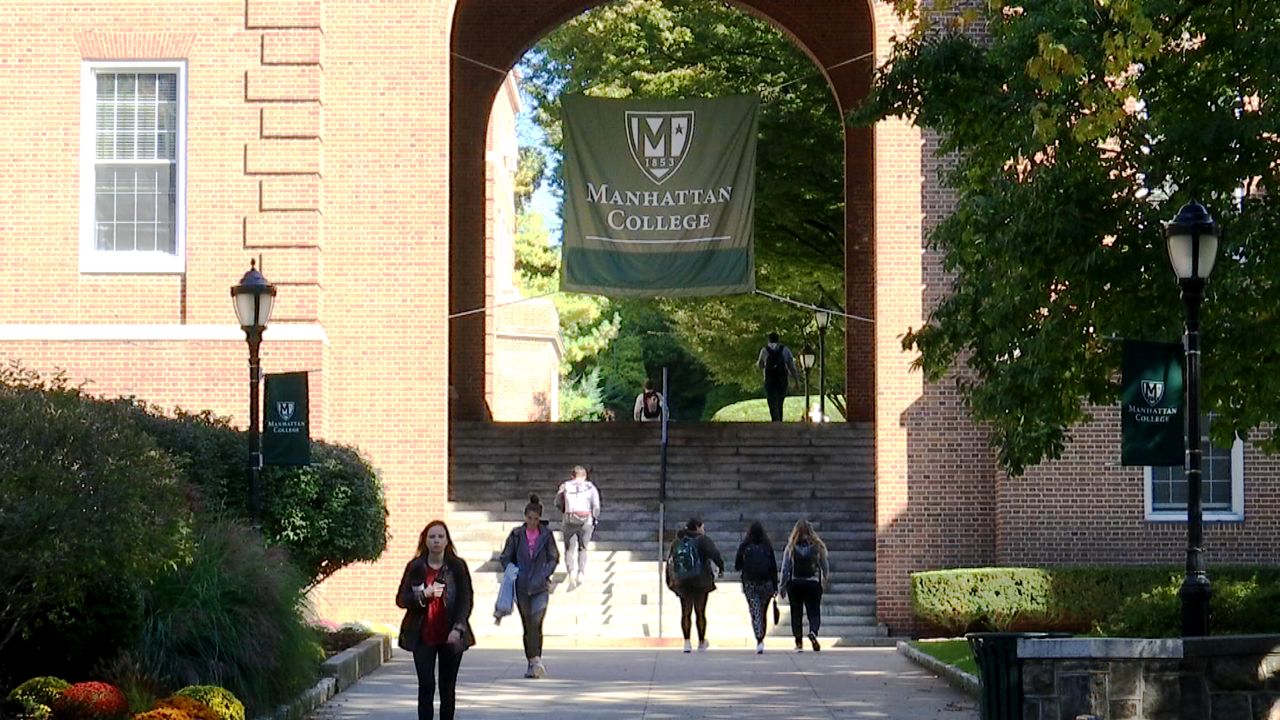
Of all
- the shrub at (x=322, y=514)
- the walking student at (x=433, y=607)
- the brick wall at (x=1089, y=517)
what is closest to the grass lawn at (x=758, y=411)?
the brick wall at (x=1089, y=517)

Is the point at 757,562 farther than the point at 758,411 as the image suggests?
No

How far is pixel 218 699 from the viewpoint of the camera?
13617 millimetres

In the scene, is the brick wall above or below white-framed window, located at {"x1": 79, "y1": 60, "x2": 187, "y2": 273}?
below

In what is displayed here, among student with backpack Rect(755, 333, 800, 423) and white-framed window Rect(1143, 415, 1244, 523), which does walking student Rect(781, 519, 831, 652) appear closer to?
white-framed window Rect(1143, 415, 1244, 523)

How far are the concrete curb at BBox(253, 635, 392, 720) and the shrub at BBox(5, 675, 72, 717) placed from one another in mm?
1758

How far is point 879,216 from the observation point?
2750 cm

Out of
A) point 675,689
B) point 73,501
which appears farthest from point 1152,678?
point 73,501

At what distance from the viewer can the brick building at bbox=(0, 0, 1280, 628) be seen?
2653cm

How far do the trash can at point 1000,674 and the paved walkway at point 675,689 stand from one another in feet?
10.2

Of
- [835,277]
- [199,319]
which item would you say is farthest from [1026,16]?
[835,277]

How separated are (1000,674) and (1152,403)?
3262mm

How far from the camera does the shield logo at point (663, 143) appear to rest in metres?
28.2

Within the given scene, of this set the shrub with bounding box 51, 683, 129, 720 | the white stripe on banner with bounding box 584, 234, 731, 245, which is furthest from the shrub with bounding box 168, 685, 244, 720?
the white stripe on banner with bounding box 584, 234, 731, 245

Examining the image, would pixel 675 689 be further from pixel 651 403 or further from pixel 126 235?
pixel 651 403
